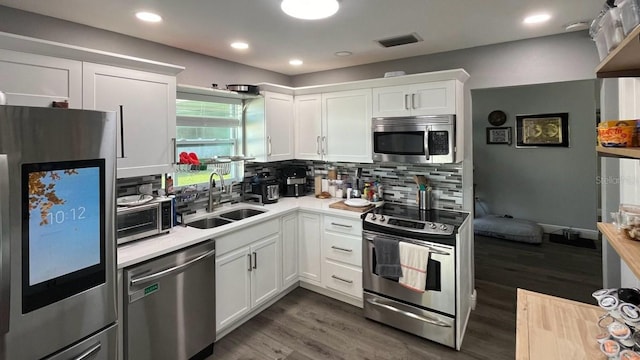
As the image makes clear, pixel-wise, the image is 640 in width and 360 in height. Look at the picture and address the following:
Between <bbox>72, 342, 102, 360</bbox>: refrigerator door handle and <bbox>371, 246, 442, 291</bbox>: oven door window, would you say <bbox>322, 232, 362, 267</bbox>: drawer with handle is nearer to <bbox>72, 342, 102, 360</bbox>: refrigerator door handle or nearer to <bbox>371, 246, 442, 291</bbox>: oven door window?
<bbox>371, 246, 442, 291</bbox>: oven door window

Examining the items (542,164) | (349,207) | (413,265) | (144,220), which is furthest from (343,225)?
(542,164)

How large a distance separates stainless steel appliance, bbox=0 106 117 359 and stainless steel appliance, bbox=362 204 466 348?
1925mm

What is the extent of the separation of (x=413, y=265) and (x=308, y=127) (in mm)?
1907

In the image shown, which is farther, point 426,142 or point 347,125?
point 347,125

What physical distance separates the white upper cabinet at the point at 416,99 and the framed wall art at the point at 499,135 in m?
3.48

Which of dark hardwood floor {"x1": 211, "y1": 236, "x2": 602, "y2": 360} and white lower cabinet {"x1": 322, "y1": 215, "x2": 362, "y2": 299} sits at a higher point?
white lower cabinet {"x1": 322, "y1": 215, "x2": 362, "y2": 299}

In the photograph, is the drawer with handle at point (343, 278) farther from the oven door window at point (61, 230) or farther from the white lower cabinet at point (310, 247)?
the oven door window at point (61, 230)

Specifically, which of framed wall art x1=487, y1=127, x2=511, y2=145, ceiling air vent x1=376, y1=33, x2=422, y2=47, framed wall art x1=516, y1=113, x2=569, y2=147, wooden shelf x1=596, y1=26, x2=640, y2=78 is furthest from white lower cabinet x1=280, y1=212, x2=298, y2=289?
framed wall art x1=516, y1=113, x2=569, y2=147

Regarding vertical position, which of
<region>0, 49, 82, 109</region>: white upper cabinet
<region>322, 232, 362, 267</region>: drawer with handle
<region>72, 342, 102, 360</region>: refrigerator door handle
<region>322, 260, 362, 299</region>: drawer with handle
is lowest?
<region>322, 260, 362, 299</region>: drawer with handle

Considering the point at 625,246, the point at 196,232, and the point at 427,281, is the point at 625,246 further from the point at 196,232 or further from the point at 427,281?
the point at 196,232

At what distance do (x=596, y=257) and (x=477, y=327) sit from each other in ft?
9.08

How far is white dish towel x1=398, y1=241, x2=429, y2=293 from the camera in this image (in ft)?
8.20

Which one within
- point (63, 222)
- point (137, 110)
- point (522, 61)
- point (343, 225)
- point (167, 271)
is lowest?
point (167, 271)

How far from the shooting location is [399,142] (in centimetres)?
300
